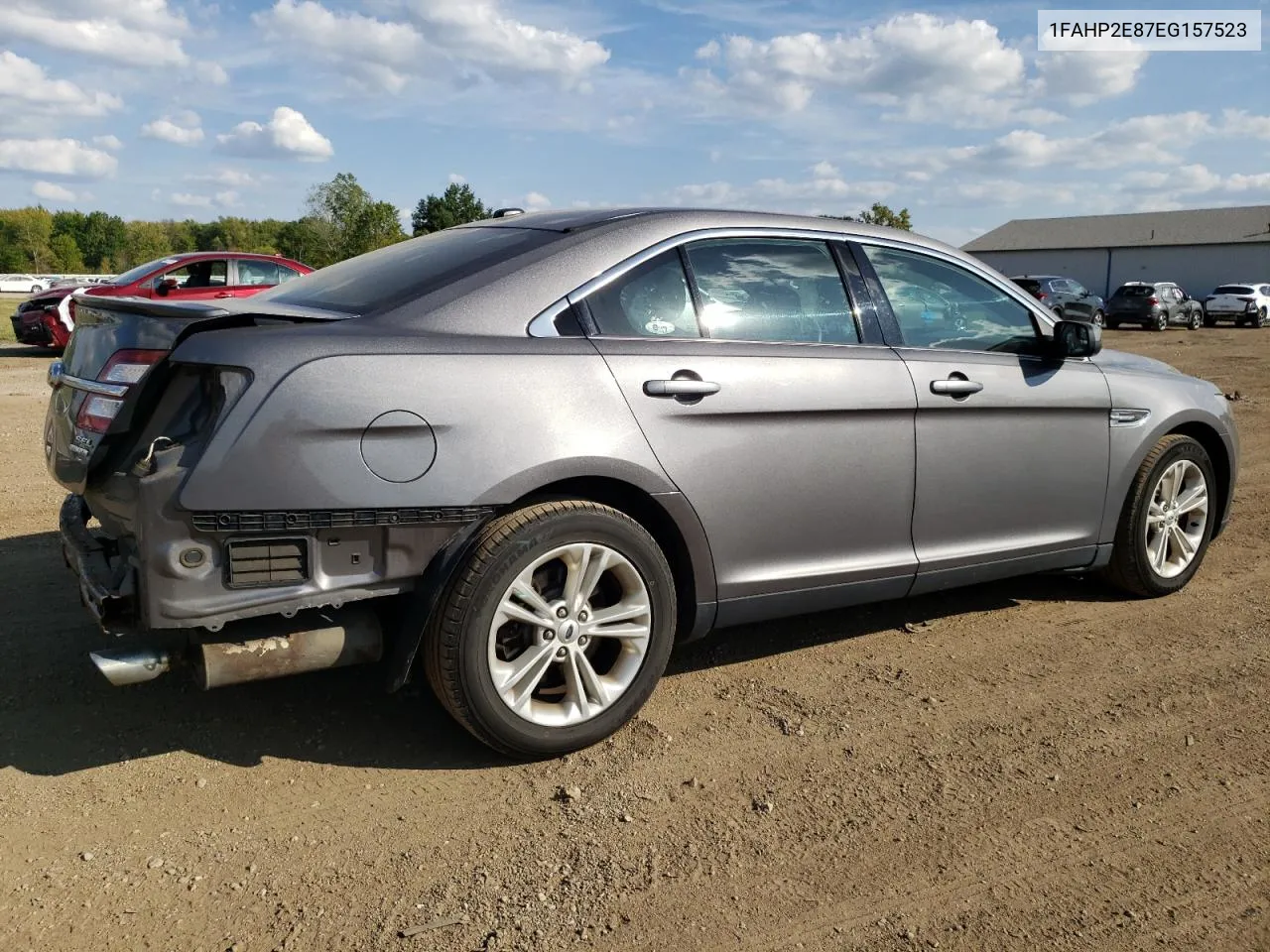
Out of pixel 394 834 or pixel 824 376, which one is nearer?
pixel 394 834

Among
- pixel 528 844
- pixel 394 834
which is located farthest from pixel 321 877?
pixel 528 844

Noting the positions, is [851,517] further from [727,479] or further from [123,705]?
[123,705]

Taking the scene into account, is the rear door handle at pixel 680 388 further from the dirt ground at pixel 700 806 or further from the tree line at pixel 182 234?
the tree line at pixel 182 234

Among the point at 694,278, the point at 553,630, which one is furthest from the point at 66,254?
the point at 553,630

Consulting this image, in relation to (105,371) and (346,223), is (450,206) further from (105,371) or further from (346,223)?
(105,371)

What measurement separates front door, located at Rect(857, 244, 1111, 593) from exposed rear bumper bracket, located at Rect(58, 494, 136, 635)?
271cm

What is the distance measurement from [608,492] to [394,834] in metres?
1.20

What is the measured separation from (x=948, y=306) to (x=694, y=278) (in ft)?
4.12

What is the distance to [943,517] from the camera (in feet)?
13.5

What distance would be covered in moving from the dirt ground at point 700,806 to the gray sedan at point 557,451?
0.32 metres

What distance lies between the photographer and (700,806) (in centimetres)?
306

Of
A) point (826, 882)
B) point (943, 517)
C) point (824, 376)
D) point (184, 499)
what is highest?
point (824, 376)

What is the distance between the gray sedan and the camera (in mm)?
2869

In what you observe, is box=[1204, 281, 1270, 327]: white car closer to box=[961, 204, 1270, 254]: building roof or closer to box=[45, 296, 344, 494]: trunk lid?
box=[961, 204, 1270, 254]: building roof
